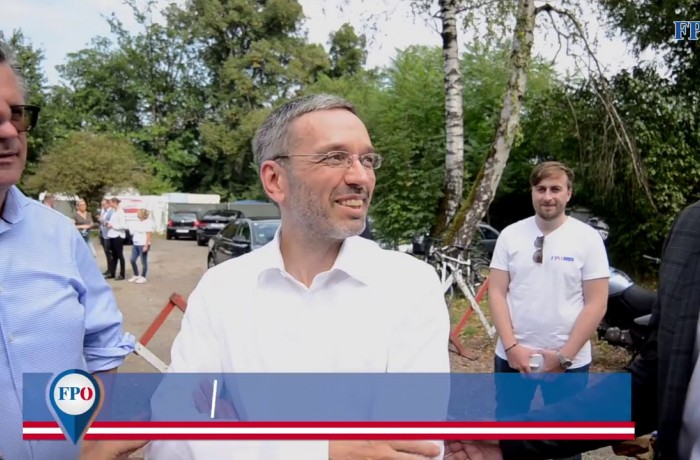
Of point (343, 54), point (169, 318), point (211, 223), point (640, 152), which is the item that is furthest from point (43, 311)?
point (343, 54)

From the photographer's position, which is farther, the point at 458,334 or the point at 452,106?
the point at 452,106

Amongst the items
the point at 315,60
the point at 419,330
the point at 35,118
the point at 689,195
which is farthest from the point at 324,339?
the point at 315,60

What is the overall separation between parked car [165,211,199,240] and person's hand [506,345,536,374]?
26.7 meters

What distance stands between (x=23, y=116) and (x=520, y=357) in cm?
264

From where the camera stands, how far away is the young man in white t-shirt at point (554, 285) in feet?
10.6

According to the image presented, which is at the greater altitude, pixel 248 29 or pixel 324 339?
pixel 248 29

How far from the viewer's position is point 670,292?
1.51m

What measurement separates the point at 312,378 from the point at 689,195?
13197mm

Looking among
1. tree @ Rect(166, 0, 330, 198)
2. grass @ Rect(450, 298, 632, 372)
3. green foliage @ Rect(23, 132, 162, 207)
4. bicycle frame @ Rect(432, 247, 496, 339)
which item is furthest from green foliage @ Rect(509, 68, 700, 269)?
tree @ Rect(166, 0, 330, 198)

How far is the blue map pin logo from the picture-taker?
1.49 m

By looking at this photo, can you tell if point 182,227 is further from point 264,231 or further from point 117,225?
point 264,231

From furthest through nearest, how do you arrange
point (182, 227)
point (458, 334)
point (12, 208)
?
point (182, 227), point (458, 334), point (12, 208)

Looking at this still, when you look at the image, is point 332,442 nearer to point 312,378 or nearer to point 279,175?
point 312,378

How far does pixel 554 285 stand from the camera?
326cm
